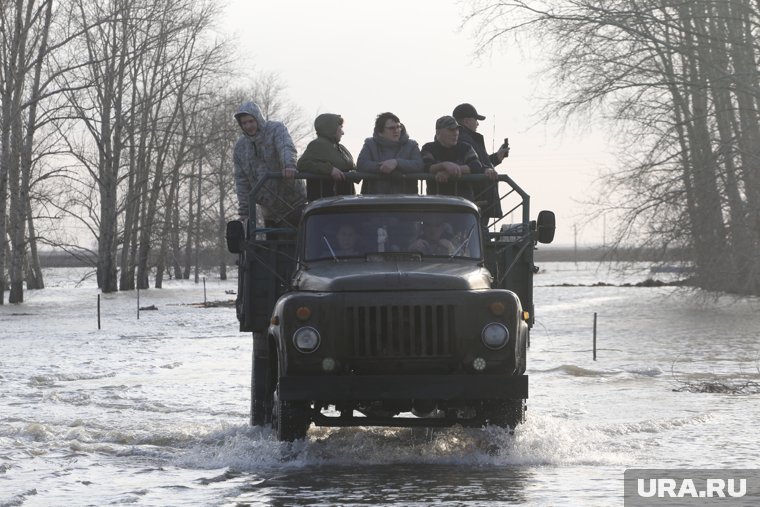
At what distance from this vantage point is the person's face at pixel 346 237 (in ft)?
38.3

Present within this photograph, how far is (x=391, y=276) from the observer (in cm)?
1049

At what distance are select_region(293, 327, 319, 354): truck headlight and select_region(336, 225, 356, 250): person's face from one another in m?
1.36

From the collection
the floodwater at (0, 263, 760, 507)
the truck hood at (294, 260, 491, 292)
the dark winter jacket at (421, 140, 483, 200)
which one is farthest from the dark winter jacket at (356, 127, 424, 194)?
the floodwater at (0, 263, 760, 507)

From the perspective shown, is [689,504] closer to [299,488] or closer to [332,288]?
A: [299,488]

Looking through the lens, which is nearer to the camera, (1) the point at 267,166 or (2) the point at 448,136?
(2) the point at 448,136

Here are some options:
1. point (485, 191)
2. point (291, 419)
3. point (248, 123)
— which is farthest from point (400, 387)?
point (248, 123)

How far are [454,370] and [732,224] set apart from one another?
24.7 meters

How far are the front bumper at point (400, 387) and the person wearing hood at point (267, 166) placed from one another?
2.88 meters

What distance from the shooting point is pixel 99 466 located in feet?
34.9

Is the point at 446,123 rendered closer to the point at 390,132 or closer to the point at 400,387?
the point at 390,132

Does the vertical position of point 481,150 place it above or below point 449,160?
above

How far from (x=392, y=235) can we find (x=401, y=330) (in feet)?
4.74

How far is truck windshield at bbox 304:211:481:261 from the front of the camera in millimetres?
11648

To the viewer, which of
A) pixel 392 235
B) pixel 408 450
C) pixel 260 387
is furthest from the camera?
pixel 260 387
